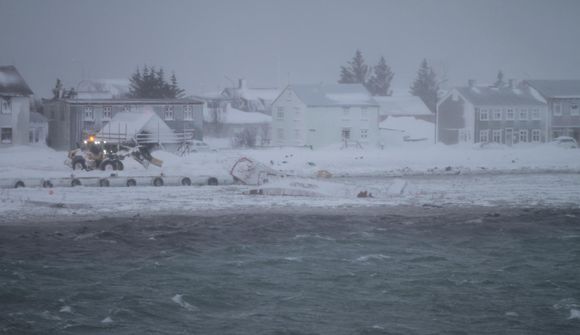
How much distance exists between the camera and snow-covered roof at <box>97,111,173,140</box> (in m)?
48.1

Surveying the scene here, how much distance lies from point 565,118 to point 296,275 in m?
67.3

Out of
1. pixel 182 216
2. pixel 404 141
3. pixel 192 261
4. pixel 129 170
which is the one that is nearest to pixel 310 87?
pixel 404 141

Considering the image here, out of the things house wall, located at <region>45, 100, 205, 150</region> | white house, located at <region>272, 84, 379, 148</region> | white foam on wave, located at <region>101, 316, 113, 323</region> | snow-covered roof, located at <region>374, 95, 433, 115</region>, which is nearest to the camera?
white foam on wave, located at <region>101, 316, 113, 323</region>

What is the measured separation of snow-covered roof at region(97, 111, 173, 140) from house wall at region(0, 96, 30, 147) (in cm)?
1989

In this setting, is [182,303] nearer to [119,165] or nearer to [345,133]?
[119,165]

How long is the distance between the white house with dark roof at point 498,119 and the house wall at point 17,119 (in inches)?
1627

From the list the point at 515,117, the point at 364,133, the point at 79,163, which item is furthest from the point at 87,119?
the point at 515,117

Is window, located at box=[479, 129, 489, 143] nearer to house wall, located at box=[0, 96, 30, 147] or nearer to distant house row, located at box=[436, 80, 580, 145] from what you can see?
distant house row, located at box=[436, 80, 580, 145]

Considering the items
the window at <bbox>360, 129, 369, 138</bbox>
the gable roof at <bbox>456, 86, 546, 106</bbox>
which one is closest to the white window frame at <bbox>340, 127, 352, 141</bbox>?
the window at <bbox>360, 129, 369, 138</bbox>

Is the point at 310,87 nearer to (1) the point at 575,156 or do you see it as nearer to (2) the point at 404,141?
(2) the point at 404,141

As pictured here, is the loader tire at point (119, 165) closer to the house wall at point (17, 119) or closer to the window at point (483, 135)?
the house wall at point (17, 119)

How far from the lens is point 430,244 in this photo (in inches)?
1088

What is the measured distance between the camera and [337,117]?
76500 millimetres

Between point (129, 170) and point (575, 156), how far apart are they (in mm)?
33329
